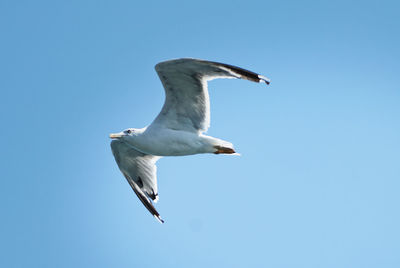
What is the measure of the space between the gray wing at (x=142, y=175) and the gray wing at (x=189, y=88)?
181 cm

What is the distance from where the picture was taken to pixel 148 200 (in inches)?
496

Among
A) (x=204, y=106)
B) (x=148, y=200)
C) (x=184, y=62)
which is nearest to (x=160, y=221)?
(x=148, y=200)

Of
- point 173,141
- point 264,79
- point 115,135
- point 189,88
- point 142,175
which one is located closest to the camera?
point 264,79

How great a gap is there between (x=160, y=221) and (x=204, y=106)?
301 centimetres

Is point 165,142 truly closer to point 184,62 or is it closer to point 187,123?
point 187,123

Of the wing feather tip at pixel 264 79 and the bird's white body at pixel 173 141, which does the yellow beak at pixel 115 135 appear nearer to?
the bird's white body at pixel 173 141

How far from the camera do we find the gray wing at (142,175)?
1248cm

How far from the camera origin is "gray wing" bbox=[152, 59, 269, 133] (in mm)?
9773

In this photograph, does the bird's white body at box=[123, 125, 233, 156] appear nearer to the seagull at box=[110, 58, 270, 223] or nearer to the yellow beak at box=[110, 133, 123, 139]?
the seagull at box=[110, 58, 270, 223]

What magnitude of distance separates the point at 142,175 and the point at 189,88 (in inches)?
118

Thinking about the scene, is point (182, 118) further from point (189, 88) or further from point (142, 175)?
point (142, 175)

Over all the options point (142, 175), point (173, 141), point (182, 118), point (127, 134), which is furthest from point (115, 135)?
point (142, 175)

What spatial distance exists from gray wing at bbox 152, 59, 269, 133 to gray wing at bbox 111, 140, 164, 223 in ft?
5.93

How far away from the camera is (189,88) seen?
1048 centimetres
